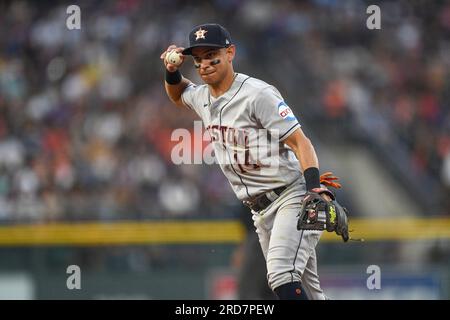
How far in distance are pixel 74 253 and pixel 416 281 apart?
3.73 meters

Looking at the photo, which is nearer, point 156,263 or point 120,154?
point 156,263

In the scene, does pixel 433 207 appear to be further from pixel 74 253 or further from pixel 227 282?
pixel 74 253

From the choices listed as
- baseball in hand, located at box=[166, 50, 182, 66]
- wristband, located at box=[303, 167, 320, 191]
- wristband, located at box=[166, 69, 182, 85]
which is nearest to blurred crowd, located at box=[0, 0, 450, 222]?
wristband, located at box=[166, 69, 182, 85]

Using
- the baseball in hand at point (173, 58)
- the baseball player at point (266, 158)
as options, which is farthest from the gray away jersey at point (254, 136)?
the baseball in hand at point (173, 58)

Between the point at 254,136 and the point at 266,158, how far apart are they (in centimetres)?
14

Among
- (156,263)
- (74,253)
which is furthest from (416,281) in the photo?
(74,253)

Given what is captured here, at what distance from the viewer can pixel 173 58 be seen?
5.64 metres

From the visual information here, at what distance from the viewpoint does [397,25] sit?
1340cm

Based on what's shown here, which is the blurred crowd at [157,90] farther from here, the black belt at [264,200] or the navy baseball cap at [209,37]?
the navy baseball cap at [209,37]

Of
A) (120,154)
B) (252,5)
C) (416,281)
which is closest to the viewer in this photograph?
(416,281)

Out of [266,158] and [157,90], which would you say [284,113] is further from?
[157,90]

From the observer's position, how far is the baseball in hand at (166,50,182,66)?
5.62 metres

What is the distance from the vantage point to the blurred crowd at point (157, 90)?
11039mm

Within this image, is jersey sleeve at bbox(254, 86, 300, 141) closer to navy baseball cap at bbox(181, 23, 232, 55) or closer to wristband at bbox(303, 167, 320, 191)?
wristband at bbox(303, 167, 320, 191)
